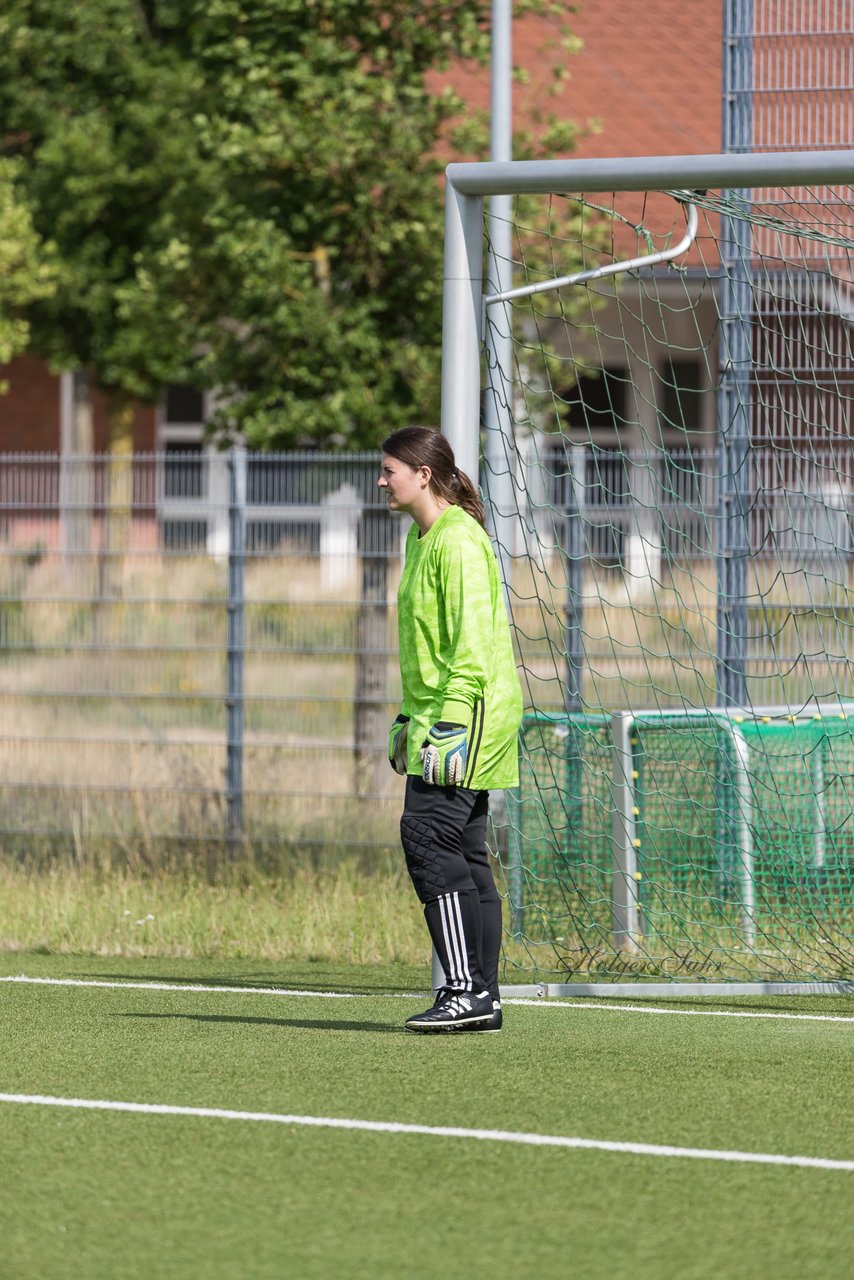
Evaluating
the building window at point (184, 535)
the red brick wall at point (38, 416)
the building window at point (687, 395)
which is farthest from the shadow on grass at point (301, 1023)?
the red brick wall at point (38, 416)

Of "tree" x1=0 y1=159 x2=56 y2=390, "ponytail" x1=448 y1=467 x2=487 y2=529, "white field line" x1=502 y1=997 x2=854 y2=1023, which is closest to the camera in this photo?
"ponytail" x1=448 y1=467 x2=487 y2=529

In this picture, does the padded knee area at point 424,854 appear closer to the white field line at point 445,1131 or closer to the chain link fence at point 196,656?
the white field line at point 445,1131

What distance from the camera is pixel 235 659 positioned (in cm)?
1166

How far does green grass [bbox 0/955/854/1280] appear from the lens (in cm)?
418

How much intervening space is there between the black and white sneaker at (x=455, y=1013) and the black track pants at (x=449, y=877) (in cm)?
4

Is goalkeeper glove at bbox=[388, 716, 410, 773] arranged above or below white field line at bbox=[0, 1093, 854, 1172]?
above

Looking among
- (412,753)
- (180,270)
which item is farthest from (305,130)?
(412,753)

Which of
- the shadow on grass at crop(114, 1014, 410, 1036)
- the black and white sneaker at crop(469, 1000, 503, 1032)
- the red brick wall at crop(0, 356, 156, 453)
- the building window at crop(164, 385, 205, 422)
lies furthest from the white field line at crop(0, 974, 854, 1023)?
the building window at crop(164, 385, 205, 422)

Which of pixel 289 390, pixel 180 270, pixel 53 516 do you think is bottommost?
pixel 53 516

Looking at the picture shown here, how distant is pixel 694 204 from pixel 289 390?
631cm

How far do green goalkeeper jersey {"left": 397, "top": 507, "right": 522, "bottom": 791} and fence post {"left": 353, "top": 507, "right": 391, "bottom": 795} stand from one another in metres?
5.10

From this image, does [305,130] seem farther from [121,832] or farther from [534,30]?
[534,30]

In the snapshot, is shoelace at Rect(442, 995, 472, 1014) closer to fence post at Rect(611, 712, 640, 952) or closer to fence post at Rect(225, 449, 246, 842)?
fence post at Rect(611, 712, 640, 952)

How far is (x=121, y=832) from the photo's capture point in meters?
11.8
